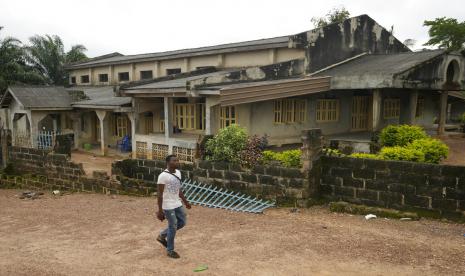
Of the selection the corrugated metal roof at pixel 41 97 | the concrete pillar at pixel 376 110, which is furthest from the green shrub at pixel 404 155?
the corrugated metal roof at pixel 41 97

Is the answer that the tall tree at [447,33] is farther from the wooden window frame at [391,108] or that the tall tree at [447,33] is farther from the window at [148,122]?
the window at [148,122]

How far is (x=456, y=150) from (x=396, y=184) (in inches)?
317

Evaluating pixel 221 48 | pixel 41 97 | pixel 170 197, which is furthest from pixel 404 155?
pixel 41 97

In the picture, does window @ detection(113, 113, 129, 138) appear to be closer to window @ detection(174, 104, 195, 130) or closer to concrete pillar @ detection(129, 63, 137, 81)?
window @ detection(174, 104, 195, 130)

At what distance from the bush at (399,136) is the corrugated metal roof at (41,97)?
586 inches

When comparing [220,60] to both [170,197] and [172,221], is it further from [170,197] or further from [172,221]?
[172,221]

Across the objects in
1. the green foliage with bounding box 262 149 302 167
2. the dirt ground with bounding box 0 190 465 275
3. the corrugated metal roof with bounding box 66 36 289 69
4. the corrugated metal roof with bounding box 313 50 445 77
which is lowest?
the dirt ground with bounding box 0 190 465 275

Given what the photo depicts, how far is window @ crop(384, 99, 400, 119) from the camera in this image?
63.8 ft

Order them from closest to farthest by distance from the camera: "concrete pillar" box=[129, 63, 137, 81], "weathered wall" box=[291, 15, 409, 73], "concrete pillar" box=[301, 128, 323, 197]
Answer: "concrete pillar" box=[301, 128, 323, 197] < "weathered wall" box=[291, 15, 409, 73] < "concrete pillar" box=[129, 63, 137, 81]

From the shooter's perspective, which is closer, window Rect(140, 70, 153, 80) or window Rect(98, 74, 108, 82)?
window Rect(140, 70, 153, 80)

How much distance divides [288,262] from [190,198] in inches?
193

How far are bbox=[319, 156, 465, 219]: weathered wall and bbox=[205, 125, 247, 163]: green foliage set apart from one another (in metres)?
2.31

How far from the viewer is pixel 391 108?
19703mm

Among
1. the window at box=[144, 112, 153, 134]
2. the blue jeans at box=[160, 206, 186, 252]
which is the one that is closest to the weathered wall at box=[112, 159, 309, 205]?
the blue jeans at box=[160, 206, 186, 252]
